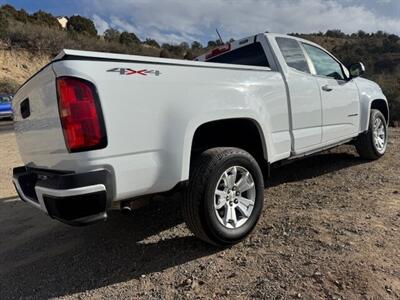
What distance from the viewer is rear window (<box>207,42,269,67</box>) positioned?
4855 millimetres

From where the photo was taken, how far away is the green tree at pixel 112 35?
173 feet

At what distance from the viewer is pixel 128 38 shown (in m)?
54.6

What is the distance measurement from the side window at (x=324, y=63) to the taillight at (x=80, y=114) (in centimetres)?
345

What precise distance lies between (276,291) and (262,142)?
1.61m

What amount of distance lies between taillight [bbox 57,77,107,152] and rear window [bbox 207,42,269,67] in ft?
8.23

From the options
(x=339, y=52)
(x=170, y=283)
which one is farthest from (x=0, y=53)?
(x=170, y=283)

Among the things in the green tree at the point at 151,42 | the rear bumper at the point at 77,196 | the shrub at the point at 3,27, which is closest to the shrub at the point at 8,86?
the shrub at the point at 3,27

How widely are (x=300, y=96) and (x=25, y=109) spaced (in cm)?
284

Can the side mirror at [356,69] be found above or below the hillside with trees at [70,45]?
below

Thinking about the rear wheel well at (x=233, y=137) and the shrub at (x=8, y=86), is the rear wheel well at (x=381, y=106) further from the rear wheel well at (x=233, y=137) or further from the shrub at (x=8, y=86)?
the shrub at (x=8, y=86)

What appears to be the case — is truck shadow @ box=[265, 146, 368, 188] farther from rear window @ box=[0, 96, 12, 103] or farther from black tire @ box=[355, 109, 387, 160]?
rear window @ box=[0, 96, 12, 103]

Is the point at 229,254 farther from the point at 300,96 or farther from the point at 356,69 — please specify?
the point at 356,69

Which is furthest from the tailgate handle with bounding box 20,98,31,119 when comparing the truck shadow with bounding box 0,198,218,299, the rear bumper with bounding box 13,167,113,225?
the truck shadow with bounding box 0,198,218,299

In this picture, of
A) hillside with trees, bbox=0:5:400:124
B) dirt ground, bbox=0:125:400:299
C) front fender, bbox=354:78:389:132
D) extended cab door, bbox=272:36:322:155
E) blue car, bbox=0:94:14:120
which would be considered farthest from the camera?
hillside with trees, bbox=0:5:400:124
